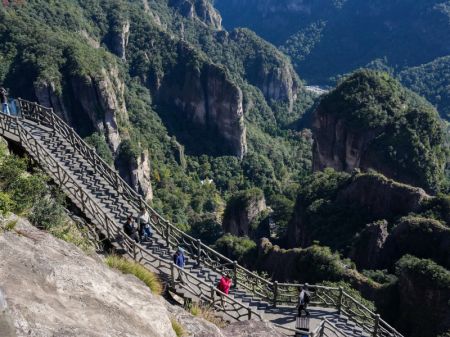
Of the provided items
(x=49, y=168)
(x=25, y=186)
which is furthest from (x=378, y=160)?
(x=25, y=186)

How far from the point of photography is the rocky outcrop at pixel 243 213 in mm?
62969

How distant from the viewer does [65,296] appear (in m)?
8.27

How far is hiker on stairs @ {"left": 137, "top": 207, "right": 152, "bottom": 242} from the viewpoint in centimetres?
1622

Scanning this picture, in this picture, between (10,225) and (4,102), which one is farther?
(4,102)

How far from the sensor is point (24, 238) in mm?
9539

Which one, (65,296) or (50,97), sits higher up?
(50,97)

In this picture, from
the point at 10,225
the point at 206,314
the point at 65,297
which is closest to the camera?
the point at 65,297

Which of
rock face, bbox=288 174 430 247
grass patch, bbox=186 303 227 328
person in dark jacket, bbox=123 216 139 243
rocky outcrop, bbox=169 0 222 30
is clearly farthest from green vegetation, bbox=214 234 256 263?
rocky outcrop, bbox=169 0 222 30

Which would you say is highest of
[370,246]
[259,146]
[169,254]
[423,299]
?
[259,146]

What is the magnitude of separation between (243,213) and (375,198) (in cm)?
2427

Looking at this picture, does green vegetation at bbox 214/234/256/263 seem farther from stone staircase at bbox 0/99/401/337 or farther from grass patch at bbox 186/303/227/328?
grass patch at bbox 186/303/227/328

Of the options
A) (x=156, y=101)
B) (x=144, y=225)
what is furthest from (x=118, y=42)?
(x=144, y=225)

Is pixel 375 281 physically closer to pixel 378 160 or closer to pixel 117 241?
pixel 117 241

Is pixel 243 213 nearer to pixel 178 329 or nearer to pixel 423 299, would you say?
pixel 423 299
